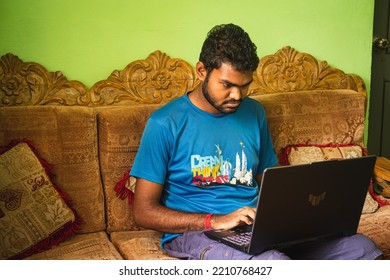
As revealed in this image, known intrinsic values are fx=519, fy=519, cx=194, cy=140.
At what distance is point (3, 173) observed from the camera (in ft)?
5.25

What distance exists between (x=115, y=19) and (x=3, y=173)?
71 centimetres

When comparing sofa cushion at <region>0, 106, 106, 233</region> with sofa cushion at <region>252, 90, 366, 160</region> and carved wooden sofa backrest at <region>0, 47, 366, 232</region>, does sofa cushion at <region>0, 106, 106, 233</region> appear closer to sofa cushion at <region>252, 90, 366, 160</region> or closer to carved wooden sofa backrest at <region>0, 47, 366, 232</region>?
carved wooden sofa backrest at <region>0, 47, 366, 232</region>

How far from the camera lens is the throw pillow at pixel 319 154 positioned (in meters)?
2.01

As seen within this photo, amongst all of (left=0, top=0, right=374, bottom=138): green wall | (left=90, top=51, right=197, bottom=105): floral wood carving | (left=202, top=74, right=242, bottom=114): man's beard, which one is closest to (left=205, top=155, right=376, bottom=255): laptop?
(left=202, top=74, right=242, bottom=114): man's beard

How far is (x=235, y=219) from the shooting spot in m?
1.34

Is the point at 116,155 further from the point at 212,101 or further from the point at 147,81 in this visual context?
the point at 212,101

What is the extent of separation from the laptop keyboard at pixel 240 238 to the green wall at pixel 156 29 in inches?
35.3

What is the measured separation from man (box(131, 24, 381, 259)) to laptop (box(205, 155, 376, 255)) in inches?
3.6

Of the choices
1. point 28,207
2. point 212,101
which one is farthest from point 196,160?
point 28,207

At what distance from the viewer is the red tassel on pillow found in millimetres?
1776

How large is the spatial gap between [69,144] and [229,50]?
646 millimetres

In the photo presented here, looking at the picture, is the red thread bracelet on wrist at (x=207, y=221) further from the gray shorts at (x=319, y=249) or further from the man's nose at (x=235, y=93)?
the man's nose at (x=235, y=93)
